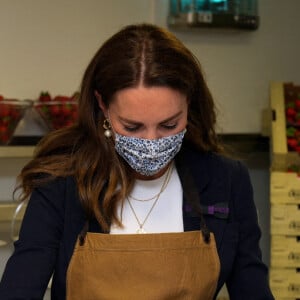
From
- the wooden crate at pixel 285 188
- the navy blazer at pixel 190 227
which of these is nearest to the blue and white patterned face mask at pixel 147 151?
the navy blazer at pixel 190 227

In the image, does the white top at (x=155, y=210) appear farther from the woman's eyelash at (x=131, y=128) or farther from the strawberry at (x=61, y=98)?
the strawberry at (x=61, y=98)

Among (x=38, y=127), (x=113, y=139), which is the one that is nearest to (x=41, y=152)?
(x=113, y=139)

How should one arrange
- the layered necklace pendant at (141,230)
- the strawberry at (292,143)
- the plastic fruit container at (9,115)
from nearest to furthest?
the layered necklace pendant at (141,230)
the plastic fruit container at (9,115)
the strawberry at (292,143)

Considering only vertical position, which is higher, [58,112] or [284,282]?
[58,112]

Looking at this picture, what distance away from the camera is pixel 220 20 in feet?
9.25

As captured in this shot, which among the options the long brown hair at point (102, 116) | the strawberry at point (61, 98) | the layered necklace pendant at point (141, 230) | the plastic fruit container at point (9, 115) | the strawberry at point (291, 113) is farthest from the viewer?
the strawberry at point (291, 113)

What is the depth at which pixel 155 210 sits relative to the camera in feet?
4.56

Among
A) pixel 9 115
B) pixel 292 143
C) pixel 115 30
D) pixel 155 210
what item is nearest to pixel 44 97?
pixel 9 115

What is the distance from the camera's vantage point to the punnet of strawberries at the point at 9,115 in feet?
7.80

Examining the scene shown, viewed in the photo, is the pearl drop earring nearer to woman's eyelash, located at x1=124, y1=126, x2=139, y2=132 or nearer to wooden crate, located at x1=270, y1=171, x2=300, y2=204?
woman's eyelash, located at x1=124, y1=126, x2=139, y2=132

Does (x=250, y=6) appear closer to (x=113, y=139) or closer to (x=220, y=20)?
(x=220, y=20)

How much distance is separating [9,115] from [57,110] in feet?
0.61

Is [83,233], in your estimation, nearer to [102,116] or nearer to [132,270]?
[132,270]

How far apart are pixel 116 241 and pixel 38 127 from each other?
1.37 metres
